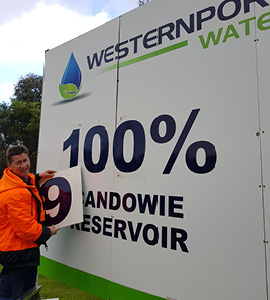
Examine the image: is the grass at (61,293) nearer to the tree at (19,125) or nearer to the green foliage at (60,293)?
the green foliage at (60,293)

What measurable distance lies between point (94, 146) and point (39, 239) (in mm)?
824

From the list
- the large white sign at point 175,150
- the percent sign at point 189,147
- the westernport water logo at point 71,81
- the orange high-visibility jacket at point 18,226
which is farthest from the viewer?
the westernport water logo at point 71,81

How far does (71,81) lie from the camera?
2.55m

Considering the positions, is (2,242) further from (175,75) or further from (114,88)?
(175,75)

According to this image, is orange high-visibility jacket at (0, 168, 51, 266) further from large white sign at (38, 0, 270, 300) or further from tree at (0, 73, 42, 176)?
tree at (0, 73, 42, 176)

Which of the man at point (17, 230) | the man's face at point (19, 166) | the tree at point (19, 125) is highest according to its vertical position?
the tree at point (19, 125)

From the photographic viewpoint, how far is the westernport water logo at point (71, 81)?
8.15 ft

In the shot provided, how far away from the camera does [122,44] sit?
2.18 meters

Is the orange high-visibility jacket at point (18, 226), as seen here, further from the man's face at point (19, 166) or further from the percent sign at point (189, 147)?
the percent sign at point (189, 147)

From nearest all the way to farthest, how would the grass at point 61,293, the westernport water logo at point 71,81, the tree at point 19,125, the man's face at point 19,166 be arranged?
the man's face at point 19,166 → the westernport water logo at point 71,81 → the grass at point 61,293 → the tree at point 19,125

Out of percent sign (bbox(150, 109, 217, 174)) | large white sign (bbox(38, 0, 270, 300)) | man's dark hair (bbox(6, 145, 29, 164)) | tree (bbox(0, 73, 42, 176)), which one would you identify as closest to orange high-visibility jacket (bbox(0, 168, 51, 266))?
man's dark hair (bbox(6, 145, 29, 164))

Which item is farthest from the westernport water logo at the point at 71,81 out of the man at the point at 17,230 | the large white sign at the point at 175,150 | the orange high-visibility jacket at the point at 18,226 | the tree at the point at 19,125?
the tree at the point at 19,125

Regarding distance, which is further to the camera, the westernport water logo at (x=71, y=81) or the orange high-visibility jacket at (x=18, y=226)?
the westernport water logo at (x=71, y=81)

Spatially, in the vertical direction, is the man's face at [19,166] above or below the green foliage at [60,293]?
above
